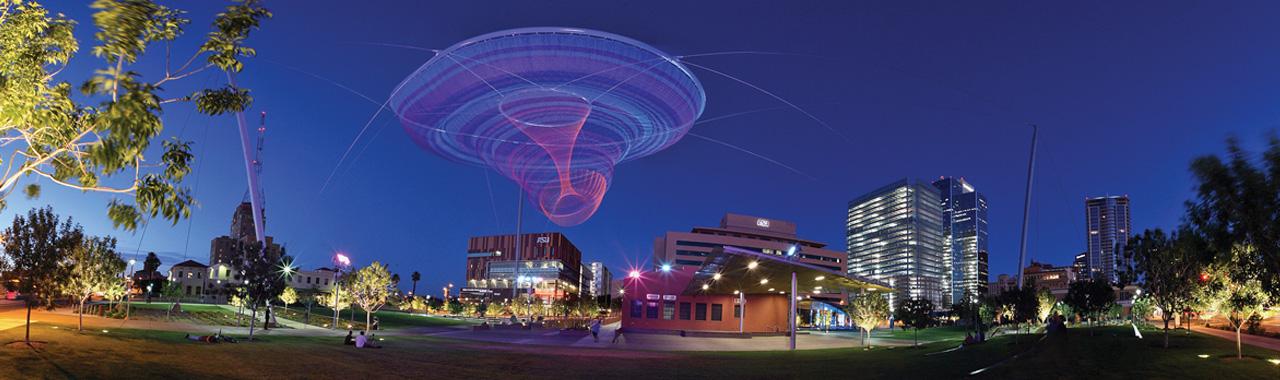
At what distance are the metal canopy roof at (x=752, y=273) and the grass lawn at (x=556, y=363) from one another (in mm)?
9250

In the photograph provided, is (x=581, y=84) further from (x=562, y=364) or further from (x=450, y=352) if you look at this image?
(x=450, y=352)

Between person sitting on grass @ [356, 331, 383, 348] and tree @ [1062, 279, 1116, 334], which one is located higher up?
tree @ [1062, 279, 1116, 334]

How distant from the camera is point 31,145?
8836mm

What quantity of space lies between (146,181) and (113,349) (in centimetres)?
2144

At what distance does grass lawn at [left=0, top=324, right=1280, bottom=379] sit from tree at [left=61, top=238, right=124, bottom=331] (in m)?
3.12

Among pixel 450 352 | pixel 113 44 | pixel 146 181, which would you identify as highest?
pixel 113 44

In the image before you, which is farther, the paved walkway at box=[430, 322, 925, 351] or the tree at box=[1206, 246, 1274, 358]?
the paved walkway at box=[430, 322, 925, 351]

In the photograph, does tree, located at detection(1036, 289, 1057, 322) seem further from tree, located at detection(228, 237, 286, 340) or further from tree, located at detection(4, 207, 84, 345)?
tree, located at detection(4, 207, 84, 345)

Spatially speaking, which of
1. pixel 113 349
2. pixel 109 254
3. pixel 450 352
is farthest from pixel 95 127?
pixel 109 254

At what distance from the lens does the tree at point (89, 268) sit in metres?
32.5

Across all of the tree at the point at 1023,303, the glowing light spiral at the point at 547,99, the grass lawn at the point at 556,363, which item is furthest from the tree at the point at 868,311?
the tree at the point at 1023,303

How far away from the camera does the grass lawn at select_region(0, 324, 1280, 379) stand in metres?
21.0

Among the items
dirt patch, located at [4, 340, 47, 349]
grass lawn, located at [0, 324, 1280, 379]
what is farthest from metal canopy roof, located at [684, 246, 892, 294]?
dirt patch, located at [4, 340, 47, 349]

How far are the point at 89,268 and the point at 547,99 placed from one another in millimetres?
26890
